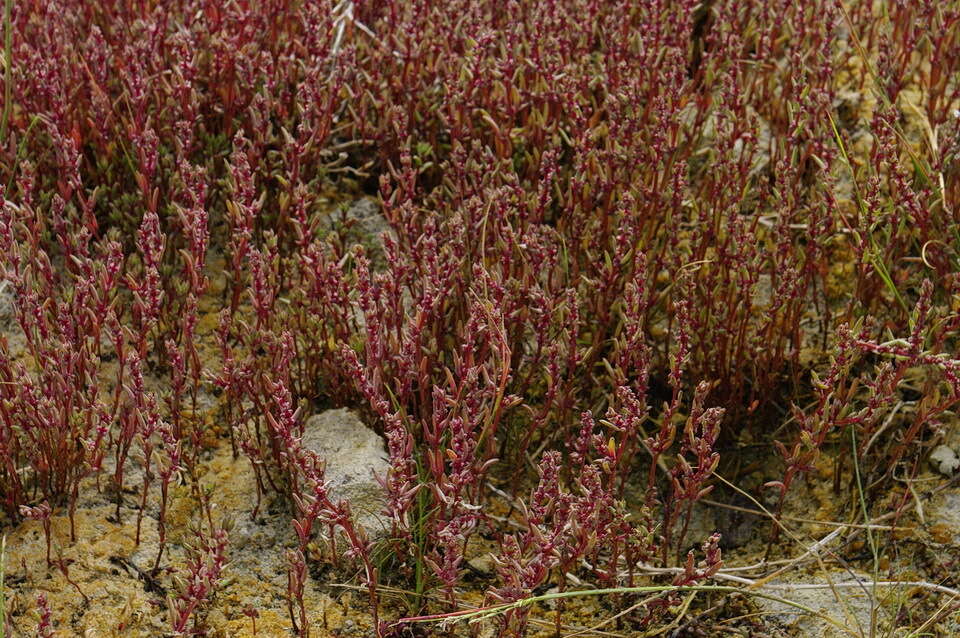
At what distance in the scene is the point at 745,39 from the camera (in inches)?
153

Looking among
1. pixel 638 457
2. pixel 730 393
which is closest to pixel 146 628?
pixel 638 457

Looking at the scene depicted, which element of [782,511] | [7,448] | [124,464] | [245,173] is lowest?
[782,511]

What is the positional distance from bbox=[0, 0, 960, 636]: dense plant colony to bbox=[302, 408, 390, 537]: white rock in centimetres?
7

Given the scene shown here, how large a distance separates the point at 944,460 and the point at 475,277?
1409mm

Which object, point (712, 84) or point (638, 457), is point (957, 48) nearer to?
point (712, 84)

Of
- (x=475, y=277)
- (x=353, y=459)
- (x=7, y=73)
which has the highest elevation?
(x=7, y=73)

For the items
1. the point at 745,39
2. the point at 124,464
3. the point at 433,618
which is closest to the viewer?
the point at 433,618

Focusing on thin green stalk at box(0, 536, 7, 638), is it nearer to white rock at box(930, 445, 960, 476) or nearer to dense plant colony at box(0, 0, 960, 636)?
dense plant colony at box(0, 0, 960, 636)

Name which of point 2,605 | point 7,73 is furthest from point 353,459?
point 7,73

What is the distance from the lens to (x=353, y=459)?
2867 millimetres

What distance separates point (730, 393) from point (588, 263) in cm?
58

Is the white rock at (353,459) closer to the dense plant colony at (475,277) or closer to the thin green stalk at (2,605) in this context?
the dense plant colony at (475,277)

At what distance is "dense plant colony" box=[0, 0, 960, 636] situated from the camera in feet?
8.69

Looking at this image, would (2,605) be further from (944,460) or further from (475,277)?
(944,460)
